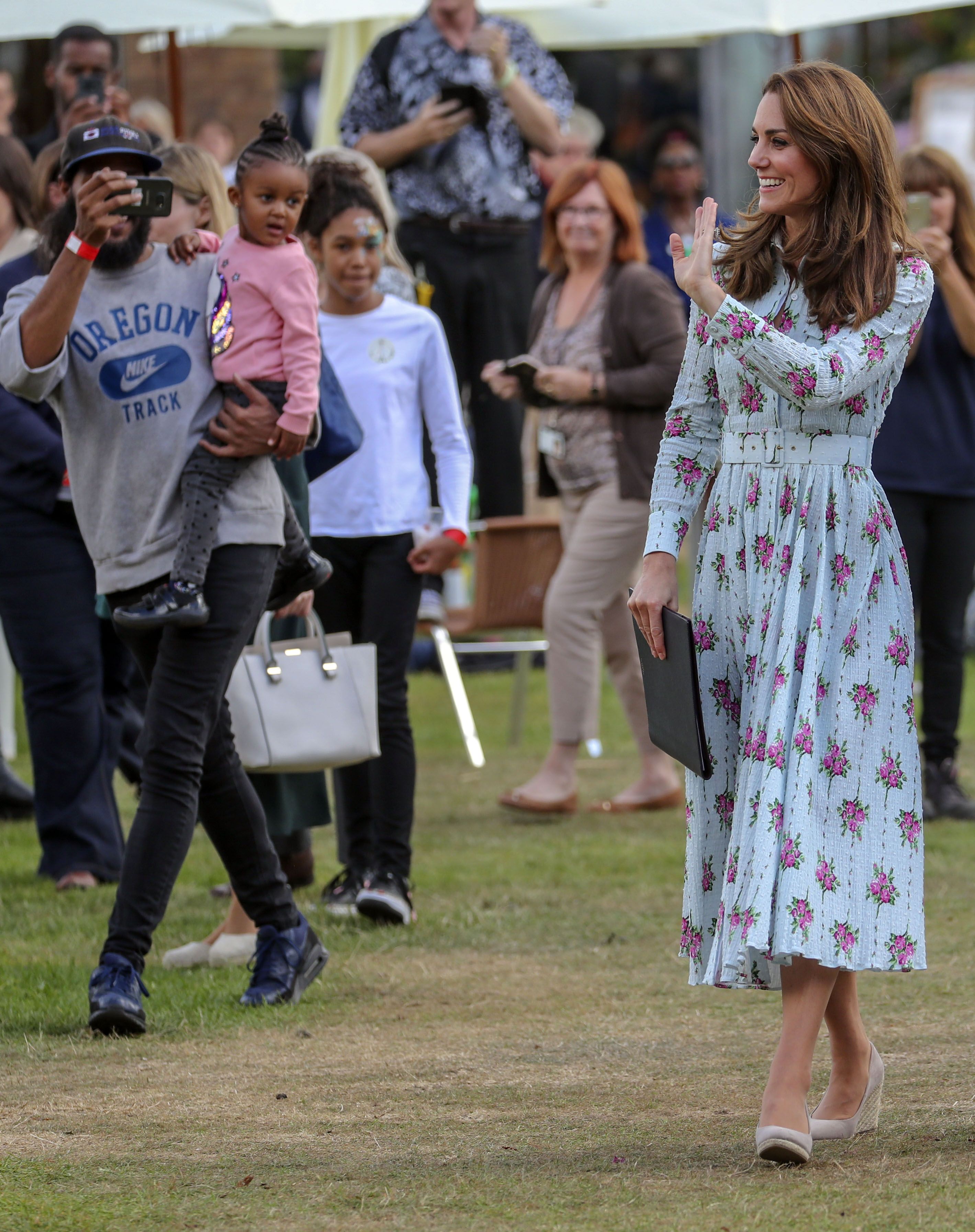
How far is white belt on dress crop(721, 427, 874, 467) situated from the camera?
3801 mm

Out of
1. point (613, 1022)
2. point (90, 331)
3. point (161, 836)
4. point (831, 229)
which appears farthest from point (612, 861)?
point (831, 229)

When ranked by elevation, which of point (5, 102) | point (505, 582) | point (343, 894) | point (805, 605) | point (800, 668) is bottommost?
point (343, 894)

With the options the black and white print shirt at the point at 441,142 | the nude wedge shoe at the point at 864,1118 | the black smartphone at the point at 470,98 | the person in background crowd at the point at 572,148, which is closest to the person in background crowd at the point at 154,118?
the black and white print shirt at the point at 441,142

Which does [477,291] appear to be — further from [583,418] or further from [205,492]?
[205,492]

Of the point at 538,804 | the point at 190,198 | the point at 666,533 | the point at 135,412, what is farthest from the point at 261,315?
the point at 538,804

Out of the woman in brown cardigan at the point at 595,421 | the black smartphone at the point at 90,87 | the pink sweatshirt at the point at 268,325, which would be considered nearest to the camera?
the pink sweatshirt at the point at 268,325

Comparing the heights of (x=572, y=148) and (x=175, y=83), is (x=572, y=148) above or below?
below

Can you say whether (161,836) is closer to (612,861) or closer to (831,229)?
(831,229)

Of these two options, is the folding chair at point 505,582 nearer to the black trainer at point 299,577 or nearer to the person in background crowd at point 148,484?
the black trainer at point 299,577

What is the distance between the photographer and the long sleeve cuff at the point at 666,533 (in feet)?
12.9

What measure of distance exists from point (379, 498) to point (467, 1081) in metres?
2.14

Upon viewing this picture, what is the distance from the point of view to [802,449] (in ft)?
12.5

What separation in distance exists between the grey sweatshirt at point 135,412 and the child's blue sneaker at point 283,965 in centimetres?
100

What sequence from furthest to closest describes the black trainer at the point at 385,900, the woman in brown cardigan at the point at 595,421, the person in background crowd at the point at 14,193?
the woman in brown cardigan at the point at 595,421 → the person in background crowd at the point at 14,193 → the black trainer at the point at 385,900
